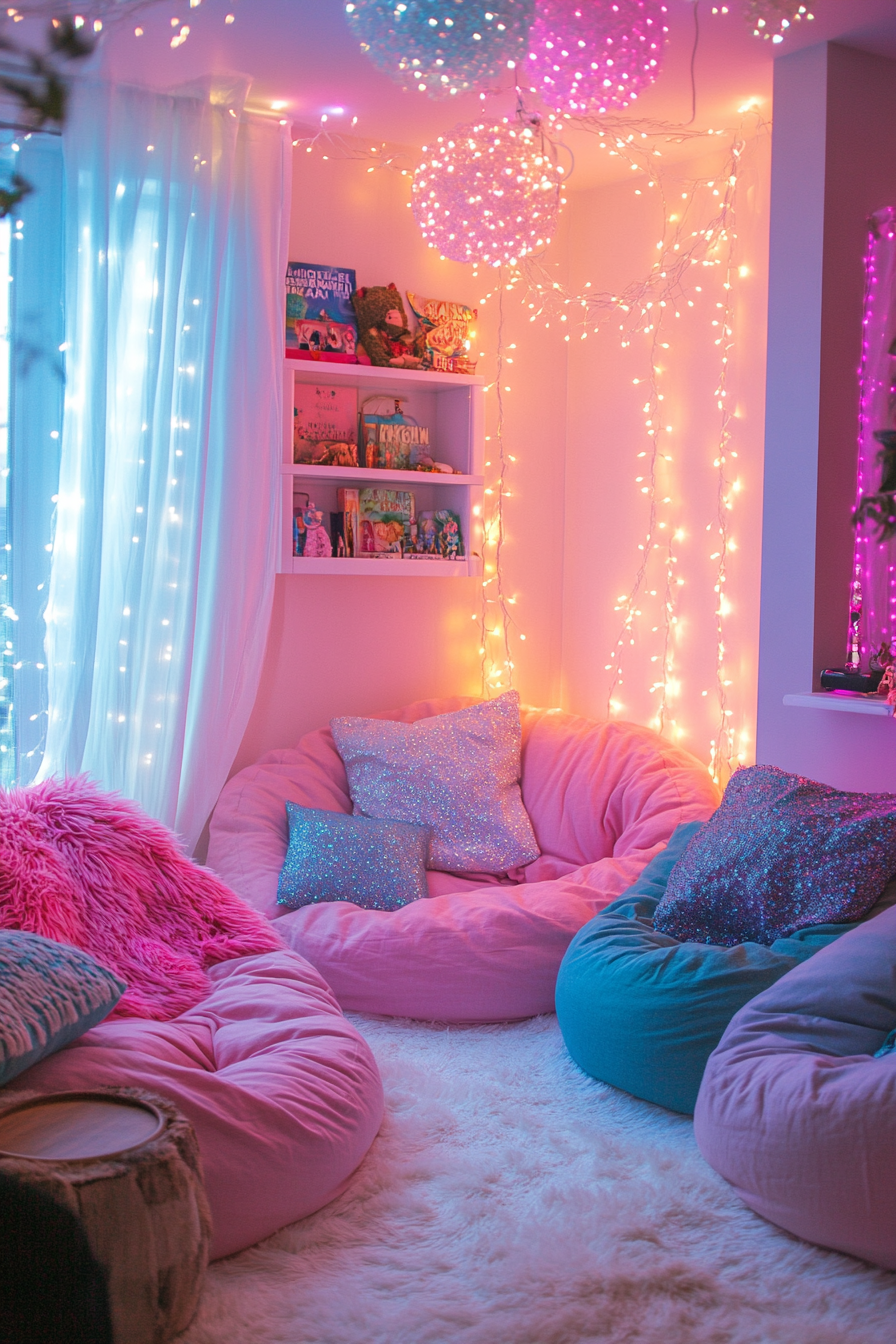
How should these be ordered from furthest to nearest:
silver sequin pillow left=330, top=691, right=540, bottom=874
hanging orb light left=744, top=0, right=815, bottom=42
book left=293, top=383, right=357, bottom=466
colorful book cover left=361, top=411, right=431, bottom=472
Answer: colorful book cover left=361, top=411, right=431, bottom=472 → book left=293, top=383, right=357, bottom=466 → silver sequin pillow left=330, top=691, right=540, bottom=874 → hanging orb light left=744, top=0, right=815, bottom=42

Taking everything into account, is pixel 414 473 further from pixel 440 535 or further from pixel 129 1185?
pixel 129 1185

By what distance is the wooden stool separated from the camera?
4.89 feet

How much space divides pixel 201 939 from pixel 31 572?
1228mm

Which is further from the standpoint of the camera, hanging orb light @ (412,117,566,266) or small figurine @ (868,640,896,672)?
small figurine @ (868,640,896,672)

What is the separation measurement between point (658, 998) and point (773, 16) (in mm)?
2234

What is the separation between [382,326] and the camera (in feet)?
12.6

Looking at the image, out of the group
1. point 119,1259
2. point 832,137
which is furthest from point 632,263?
point 119,1259

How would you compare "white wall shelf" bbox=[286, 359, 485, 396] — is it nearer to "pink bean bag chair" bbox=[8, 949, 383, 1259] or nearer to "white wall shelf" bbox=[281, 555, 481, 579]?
"white wall shelf" bbox=[281, 555, 481, 579]

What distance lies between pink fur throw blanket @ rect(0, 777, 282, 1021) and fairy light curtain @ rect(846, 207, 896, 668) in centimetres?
183

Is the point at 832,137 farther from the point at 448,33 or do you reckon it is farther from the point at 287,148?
the point at 287,148

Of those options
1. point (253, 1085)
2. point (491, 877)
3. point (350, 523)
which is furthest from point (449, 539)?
point (253, 1085)

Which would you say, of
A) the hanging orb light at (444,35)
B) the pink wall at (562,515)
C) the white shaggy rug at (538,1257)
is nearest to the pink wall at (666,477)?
the pink wall at (562,515)

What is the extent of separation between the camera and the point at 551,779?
378 cm

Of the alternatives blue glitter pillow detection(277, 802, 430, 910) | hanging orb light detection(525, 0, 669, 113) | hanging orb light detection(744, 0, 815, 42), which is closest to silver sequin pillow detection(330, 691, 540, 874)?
blue glitter pillow detection(277, 802, 430, 910)
